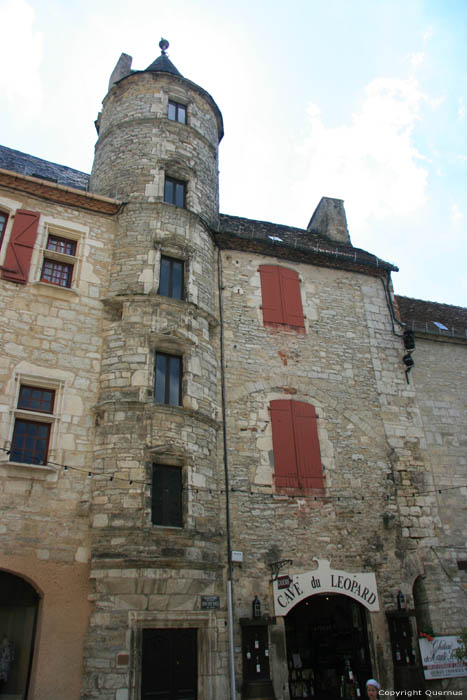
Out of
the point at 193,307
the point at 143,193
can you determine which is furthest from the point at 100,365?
the point at 143,193

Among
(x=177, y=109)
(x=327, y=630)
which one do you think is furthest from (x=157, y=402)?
(x=177, y=109)

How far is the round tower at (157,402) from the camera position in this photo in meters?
8.49

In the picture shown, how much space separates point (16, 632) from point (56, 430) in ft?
10.6

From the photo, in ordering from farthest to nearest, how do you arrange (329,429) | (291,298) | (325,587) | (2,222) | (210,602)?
(291,298) → (329,429) → (2,222) → (325,587) → (210,602)

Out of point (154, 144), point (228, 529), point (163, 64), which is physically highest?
point (163, 64)

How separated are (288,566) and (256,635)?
51.9 inches

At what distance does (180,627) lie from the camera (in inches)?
342

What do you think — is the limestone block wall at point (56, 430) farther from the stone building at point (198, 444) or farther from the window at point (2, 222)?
the window at point (2, 222)

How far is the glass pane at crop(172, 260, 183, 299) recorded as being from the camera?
1154 cm

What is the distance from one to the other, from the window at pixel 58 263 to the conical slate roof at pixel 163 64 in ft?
19.1

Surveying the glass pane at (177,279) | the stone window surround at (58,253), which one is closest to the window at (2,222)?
the stone window surround at (58,253)

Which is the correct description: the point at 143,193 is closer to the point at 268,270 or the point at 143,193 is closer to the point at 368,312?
the point at 268,270

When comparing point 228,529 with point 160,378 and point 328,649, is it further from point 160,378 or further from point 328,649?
point 328,649

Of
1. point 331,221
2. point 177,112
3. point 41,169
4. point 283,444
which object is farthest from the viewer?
point 331,221
